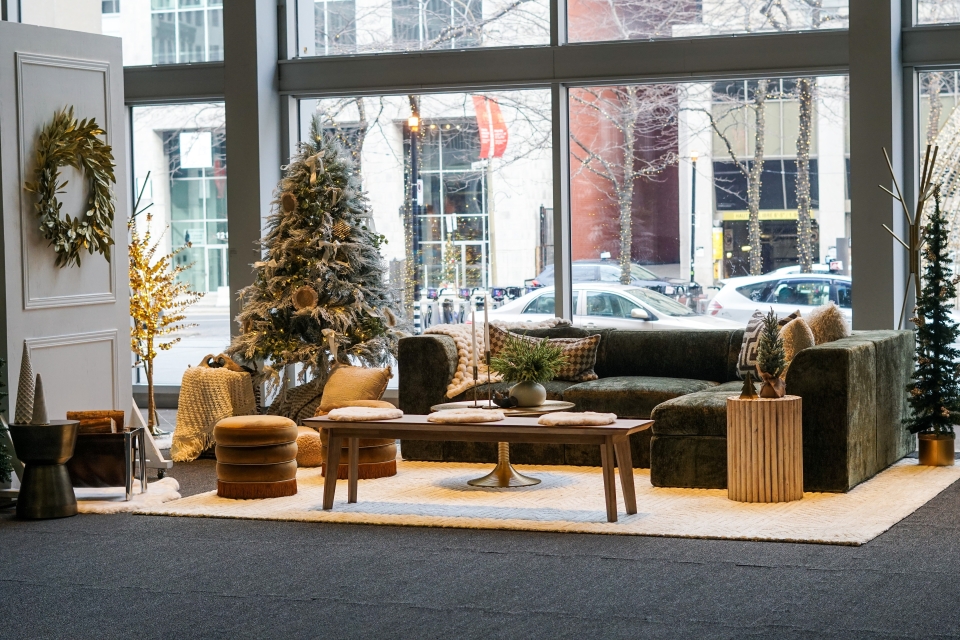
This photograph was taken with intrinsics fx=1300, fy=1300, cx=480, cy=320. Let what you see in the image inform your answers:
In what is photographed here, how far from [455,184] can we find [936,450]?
4159 mm

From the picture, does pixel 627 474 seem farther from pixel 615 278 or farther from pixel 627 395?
pixel 615 278

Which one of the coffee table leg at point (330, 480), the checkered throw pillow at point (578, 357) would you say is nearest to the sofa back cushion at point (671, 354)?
the checkered throw pillow at point (578, 357)

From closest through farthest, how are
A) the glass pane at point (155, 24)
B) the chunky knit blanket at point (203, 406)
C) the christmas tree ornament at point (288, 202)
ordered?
the chunky knit blanket at point (203, 406), the christmas tree ornament at point (288, 202), the glass pane at point (155, 24)

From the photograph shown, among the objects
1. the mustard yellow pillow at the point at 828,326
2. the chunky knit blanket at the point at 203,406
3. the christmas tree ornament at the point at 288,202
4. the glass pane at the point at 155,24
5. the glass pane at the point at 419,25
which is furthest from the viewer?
the glass pane at the point at 155,24

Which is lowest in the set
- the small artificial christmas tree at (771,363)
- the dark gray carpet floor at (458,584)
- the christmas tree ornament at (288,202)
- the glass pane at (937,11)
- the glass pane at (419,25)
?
the dark gray carpet floor at (458,584)

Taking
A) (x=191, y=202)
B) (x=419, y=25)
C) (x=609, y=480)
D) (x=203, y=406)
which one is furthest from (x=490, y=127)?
(x=609, y=480)

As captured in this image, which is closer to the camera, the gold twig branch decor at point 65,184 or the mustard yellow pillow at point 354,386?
the gold twig branch decor at point 65,184

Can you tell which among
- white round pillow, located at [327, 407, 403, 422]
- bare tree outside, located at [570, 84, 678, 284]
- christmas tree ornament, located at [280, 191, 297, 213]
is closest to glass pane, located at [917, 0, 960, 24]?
bare tree outside, located at [570, 84, 678, 284]

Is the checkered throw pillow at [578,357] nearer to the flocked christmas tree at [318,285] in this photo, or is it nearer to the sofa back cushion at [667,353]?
the sofa back cushion at [667,353]

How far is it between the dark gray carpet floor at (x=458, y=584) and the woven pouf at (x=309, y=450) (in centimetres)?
169

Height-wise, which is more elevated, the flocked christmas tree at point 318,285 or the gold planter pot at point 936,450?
the flocked christmas tree at point 318,285

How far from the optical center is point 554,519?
223 inches

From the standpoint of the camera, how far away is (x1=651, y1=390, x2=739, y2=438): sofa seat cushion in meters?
6.36

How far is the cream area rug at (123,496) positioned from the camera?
617cm
